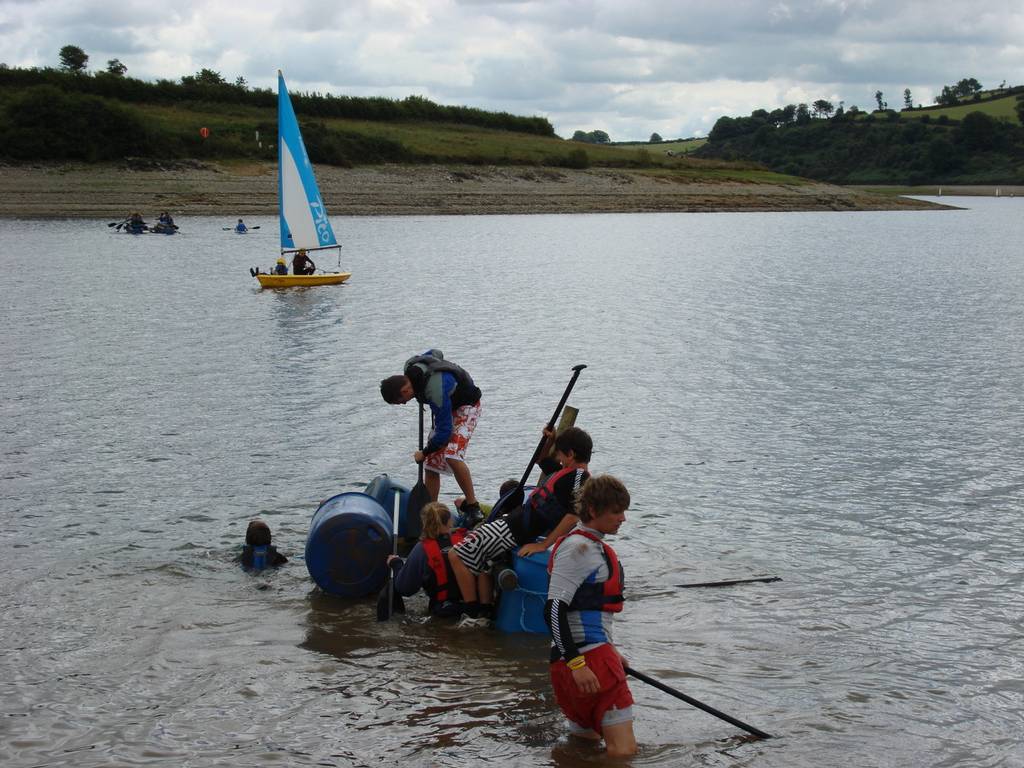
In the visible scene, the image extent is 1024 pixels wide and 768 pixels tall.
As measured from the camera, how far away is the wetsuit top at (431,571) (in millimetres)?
8672

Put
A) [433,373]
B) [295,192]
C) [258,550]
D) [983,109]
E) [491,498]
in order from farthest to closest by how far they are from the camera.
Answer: [983,109] < [295,192] < [491,498] < [433,373] < [258,550]

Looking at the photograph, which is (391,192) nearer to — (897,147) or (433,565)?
(433,565)

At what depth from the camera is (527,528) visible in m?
8.24

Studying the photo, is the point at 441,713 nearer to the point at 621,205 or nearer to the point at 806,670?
the point at 806,670

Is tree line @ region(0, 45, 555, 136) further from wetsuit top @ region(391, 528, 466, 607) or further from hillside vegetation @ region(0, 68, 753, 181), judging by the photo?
wetsuit top @ region(391, 528, 466, 607)

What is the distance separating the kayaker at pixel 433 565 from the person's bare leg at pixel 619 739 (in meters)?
2.38

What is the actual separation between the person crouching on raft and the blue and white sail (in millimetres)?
31004

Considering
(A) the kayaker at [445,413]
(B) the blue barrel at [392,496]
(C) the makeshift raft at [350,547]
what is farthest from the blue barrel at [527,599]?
(B) the blue barrel at [392,496]

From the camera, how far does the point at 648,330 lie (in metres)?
27.2

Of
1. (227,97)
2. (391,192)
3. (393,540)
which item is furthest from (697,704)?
(227,97)

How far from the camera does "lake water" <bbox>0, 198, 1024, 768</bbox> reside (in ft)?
24.1

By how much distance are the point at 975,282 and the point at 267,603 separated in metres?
36.3

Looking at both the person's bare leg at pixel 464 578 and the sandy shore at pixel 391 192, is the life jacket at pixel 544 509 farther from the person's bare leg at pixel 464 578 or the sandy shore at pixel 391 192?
the sandy shore at pixel 391 192

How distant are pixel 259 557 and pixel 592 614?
4555mm
